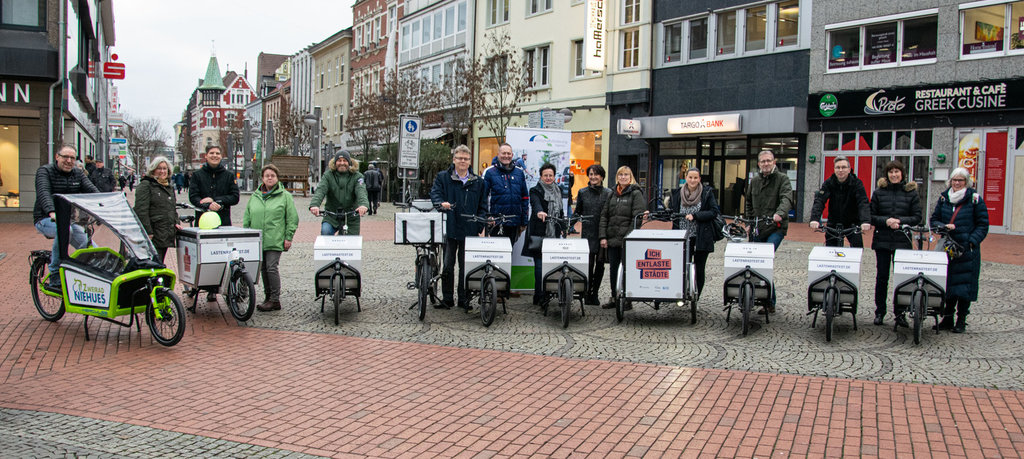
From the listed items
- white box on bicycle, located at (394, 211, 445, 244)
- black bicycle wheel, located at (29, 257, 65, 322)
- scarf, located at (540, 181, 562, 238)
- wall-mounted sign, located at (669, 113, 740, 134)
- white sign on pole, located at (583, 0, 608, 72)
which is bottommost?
black bicycle wheel, located at (29, 257, 65, 322)

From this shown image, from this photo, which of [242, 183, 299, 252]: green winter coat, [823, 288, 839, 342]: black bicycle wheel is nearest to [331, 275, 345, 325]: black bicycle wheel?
[242, 183, 299, 252]: green winter coat

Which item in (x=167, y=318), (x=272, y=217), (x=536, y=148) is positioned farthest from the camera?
(x=536, y=148)

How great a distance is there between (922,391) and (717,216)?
3.29m

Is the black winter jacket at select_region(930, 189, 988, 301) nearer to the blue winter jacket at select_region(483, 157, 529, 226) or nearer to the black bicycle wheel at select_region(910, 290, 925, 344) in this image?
the black bicycle wheel at select_region(910, 290, 925, 344)

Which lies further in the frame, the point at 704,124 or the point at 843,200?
the point at 704,124

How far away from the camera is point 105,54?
5403 cm

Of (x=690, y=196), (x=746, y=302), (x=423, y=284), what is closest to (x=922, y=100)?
(x=690, y=196)

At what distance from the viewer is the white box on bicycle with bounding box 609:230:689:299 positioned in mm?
8375

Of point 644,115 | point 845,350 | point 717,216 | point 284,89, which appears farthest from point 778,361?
point 284,89

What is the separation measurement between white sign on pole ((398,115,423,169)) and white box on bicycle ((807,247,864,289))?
1112 centimetres

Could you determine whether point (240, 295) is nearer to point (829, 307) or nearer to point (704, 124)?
point (829, 307)

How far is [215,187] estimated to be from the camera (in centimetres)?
973

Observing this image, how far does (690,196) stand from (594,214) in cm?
114

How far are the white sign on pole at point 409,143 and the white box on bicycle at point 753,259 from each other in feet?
34.8
